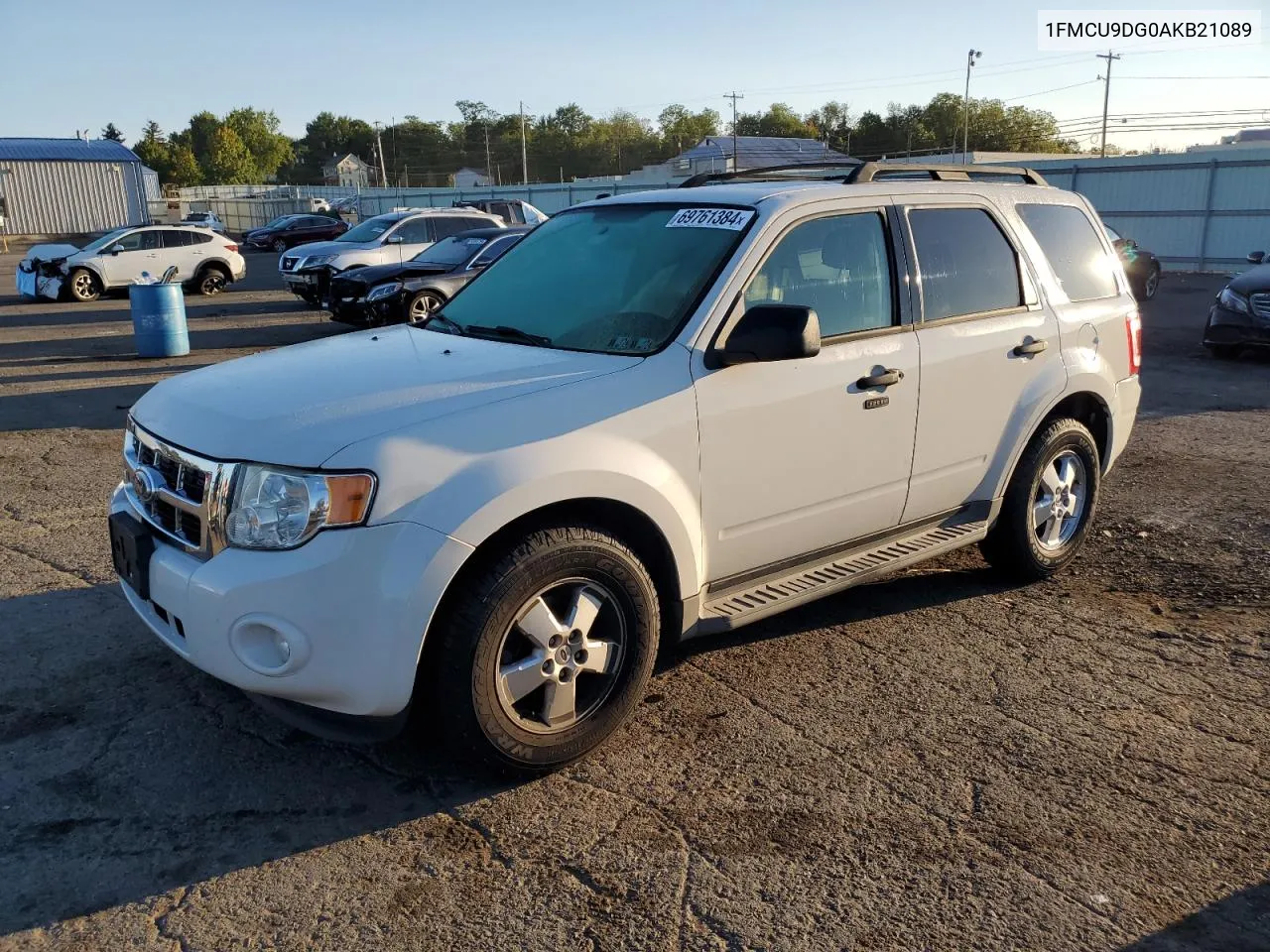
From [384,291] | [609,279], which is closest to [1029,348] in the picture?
[609,279]

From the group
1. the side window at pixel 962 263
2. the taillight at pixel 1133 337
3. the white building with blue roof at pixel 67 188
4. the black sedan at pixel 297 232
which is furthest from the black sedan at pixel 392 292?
the white building with blue roof at pixel 67 188

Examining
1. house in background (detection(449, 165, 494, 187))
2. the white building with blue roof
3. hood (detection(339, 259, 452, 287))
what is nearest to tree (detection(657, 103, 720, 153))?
house in background (detection(449, 165, 494, 187))

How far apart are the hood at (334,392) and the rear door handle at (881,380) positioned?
101cm

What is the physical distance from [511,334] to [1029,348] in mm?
2363

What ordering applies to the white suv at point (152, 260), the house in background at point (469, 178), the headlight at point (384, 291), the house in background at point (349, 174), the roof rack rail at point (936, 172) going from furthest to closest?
the house in background at point (349, 174) → the house in background at point (469, 178) → the white suv at point (152, 260) → the headlight at point (384, 291) → the roof rack rail at point (936, 172)

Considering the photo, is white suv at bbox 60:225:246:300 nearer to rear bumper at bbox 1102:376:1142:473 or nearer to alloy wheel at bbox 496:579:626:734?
rear bumper at bbox 1102:376:1142:473

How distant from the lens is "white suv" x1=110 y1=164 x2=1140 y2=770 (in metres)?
3.05

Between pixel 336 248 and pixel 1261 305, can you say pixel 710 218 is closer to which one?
pixel 1261 305

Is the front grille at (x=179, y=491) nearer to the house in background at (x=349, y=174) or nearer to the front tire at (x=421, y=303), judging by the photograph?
the front tire at (x=421, y=303)

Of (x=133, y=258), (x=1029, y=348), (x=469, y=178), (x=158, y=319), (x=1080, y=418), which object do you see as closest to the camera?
(x=1029, y=348)

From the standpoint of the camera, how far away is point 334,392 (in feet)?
11.3

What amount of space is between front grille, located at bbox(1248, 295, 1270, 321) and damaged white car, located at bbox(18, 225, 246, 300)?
19637mm

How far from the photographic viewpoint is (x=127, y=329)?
16.9 meters

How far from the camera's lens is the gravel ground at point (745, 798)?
281 centimetres
